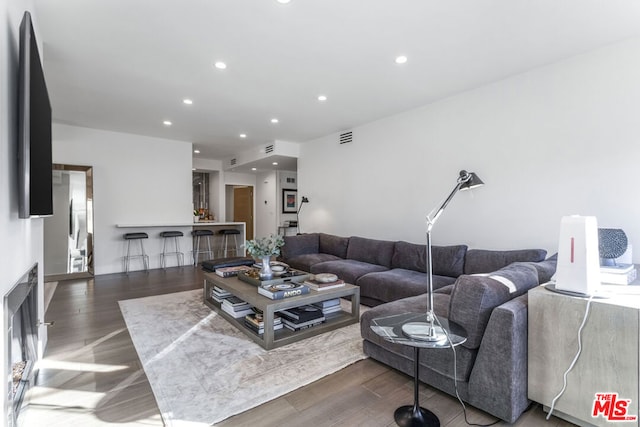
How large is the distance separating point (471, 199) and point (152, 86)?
13.8 feet

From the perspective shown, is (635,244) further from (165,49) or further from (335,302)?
(165,49)

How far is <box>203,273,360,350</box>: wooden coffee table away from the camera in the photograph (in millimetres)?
2600

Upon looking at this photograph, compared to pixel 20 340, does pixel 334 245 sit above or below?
above

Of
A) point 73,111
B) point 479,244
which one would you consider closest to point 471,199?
point 479,244

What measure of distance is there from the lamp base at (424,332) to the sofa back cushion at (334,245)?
11.0 feet

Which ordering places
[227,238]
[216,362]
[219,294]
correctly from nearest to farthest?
[216,362] < [219,294] < [227,238]

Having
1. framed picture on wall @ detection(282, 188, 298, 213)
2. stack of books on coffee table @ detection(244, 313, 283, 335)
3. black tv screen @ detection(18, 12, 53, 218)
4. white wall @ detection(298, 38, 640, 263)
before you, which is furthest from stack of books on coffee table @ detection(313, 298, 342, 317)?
framed picture on wall @ detection(282, 188, 298, 213)

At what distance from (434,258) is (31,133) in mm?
3805

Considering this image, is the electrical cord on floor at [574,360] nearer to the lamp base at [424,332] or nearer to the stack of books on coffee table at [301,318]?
the lamp base at [424,332]

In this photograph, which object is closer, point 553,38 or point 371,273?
point 553,38

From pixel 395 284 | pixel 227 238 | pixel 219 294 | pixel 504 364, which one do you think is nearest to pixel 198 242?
pixel 227 238

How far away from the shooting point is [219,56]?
2949 millimetres

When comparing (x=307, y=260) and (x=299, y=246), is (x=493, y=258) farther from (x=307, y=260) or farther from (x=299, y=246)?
(x=299, y=246)

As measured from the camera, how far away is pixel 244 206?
10.0m
